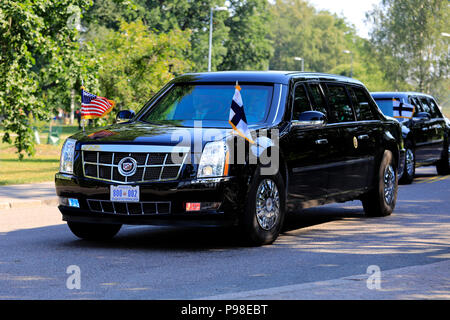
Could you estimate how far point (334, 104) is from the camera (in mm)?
10320

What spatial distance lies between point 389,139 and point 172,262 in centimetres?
508

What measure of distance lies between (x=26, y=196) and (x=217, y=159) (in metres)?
7.81

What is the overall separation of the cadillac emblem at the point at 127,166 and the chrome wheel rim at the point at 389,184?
4.61 meters

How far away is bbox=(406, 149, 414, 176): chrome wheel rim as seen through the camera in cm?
1780

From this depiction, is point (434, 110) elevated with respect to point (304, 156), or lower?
elevated

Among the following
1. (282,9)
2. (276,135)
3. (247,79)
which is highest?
(282,9)

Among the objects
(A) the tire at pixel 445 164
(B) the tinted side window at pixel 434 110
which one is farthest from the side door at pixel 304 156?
(A) the tire at pixel 445 164

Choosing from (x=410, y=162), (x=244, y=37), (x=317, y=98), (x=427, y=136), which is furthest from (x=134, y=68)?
(x=244, y=37)

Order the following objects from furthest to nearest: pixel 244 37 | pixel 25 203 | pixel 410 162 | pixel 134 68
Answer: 1. pixel 244 37
2. pixel 134 68
3. pixel 410 162
4. pixel 25 203

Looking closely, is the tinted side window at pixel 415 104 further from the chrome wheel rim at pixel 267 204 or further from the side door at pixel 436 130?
the chrome wheel rim at pixel 267 204

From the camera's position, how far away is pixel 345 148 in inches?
404

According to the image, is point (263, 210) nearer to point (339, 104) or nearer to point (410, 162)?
point (339, 104)
